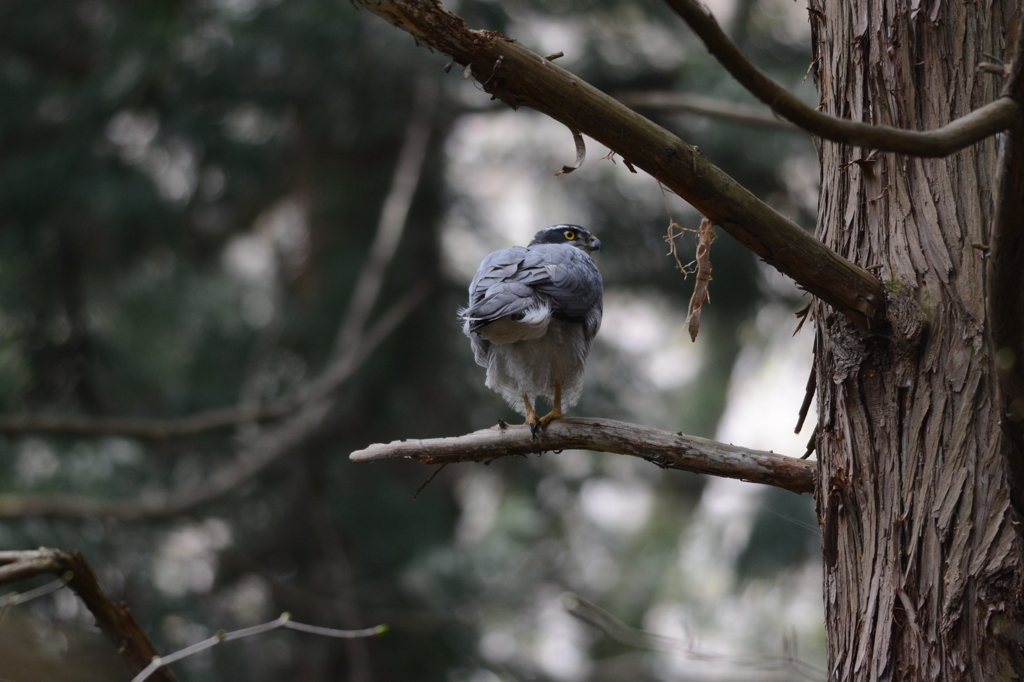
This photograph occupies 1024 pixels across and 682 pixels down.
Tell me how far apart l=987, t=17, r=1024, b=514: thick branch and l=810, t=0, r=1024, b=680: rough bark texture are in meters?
0.20

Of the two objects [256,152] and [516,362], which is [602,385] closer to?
[256,152]

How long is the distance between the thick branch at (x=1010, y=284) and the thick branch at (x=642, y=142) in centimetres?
30

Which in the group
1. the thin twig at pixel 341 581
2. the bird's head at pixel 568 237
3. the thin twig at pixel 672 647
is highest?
the bird's head at pixel 568 237

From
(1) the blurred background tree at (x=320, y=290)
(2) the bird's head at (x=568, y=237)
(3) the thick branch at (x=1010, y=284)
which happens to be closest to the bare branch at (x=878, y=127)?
(3) the thick branch at (x=1010, y=284)

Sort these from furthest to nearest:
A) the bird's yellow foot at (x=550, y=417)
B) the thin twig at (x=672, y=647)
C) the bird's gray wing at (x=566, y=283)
Result: the bird's gray wing at (x=566, y=283) < the bird's yellow foot at (x=550, y=417) < the thin twig at (x=672, y=647)

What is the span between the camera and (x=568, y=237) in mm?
3535

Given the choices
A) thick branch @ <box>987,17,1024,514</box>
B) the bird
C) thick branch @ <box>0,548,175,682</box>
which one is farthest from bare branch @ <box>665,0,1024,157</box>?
thick branch @ <box>0,548,175,682</box>

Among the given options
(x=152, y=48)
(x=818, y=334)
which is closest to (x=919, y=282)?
(x=818, y=334)

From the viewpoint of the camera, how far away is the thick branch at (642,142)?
130 centimetres

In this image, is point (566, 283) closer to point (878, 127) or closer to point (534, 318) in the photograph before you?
point (534, 318)

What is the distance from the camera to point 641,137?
1.39 metres

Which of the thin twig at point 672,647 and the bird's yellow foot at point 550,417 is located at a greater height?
the bird's yellow foot at point 550,417

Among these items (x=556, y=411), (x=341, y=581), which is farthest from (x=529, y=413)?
(x=341, y=581)

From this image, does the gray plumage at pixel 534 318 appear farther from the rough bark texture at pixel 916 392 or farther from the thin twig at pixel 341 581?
the thin twig at pixel 341 581
